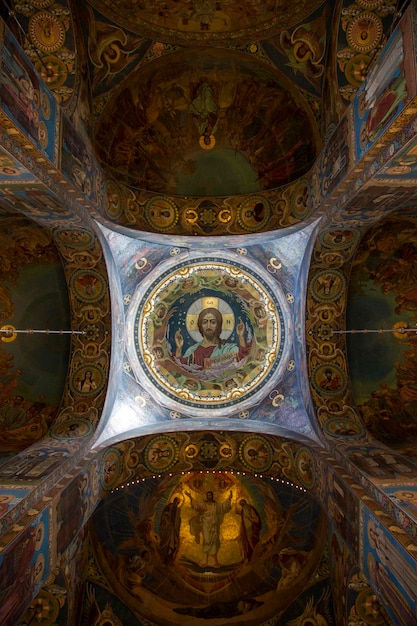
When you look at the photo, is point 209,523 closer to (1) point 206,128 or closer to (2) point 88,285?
(2) point 88,285

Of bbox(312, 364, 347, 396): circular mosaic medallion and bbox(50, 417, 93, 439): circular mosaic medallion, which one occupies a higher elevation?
bbox(312, 364, 347, 396): circular mosaic medallion

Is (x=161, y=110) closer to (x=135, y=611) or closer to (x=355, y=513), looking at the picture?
(x=355, y=513)

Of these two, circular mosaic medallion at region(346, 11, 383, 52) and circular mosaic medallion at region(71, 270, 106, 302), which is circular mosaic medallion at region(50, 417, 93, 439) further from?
circular mosaic medallion at region(346, 11, 383, 52)

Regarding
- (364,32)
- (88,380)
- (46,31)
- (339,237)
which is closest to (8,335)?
(88,380)

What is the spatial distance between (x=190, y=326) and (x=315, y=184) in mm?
5886

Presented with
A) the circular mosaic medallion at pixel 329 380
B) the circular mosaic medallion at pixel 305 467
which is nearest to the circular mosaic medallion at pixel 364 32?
the circular mosaic medallion at pixel 329 380

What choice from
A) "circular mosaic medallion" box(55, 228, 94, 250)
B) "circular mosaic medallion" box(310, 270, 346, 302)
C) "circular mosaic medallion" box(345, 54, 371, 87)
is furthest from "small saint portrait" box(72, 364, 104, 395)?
"circular mosaic medallion" box(345, 54, 371, 87)

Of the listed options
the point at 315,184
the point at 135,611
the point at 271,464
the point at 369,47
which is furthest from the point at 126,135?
the point at 135,611

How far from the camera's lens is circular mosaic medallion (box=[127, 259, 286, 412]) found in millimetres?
13461

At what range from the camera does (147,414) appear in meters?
13.1

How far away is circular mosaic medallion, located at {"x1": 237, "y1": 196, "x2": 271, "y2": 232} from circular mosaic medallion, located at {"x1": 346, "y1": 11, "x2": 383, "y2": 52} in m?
3.80

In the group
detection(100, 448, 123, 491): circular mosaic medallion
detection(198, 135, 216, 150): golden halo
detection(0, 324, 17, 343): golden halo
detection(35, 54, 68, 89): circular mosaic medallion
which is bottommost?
detection(100, 448, 123, 491): circular mosaic medallion

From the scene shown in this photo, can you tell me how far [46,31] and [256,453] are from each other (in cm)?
1081

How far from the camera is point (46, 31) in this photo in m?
8.86
